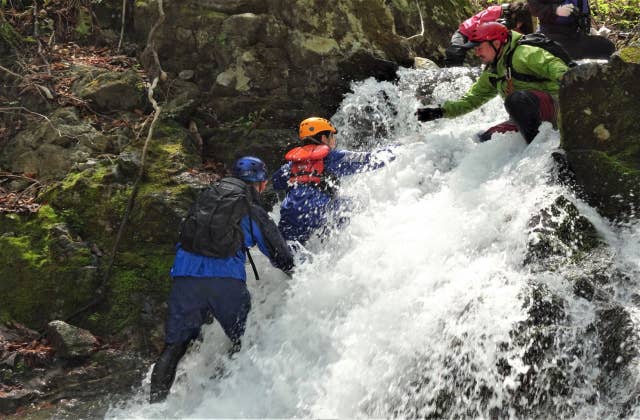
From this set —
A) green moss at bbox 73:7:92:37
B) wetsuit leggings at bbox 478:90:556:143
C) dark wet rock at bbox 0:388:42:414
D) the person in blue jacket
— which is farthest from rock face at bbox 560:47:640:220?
green moss at bbox 73:7:92:37

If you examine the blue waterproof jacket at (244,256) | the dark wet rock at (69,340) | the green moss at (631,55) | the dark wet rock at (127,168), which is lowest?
the dark wet rock at (69,340)

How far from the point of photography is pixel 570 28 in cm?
684

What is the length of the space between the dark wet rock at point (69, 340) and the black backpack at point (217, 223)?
1.78 metres

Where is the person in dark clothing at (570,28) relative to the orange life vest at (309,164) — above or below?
above

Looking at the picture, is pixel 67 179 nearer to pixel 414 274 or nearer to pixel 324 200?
pixel 324 200

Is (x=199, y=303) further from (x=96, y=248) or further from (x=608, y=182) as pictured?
(x=608, y=182)

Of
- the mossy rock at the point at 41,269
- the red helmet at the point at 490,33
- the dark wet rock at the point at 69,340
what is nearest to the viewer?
the red helmet at the point at 490,33

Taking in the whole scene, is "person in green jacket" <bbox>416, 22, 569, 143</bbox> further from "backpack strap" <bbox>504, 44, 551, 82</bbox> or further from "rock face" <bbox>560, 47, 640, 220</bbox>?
"rock face" <bbox>560, 47, 640, 220</bbox>

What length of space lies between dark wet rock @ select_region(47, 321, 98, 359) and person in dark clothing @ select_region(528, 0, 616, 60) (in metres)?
6.15

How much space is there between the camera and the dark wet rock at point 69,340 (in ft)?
19.4

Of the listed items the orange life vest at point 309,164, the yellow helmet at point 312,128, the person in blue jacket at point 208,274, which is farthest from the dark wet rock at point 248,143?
the person in blue jacket at point 208,274

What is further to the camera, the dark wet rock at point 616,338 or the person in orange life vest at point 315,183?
the person in orange life vest at point 315,183

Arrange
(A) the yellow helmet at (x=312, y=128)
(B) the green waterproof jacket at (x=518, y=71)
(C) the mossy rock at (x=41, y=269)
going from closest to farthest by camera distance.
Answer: (B) the green waterproof jacket at (x=518, y=71) → (A) the yellow helmet at (x=312, y=128) → (C) the mossy rock at (x=41, y=269)

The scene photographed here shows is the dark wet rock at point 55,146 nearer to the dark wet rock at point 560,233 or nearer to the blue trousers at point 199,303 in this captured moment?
the blue trousers at point 199,303
